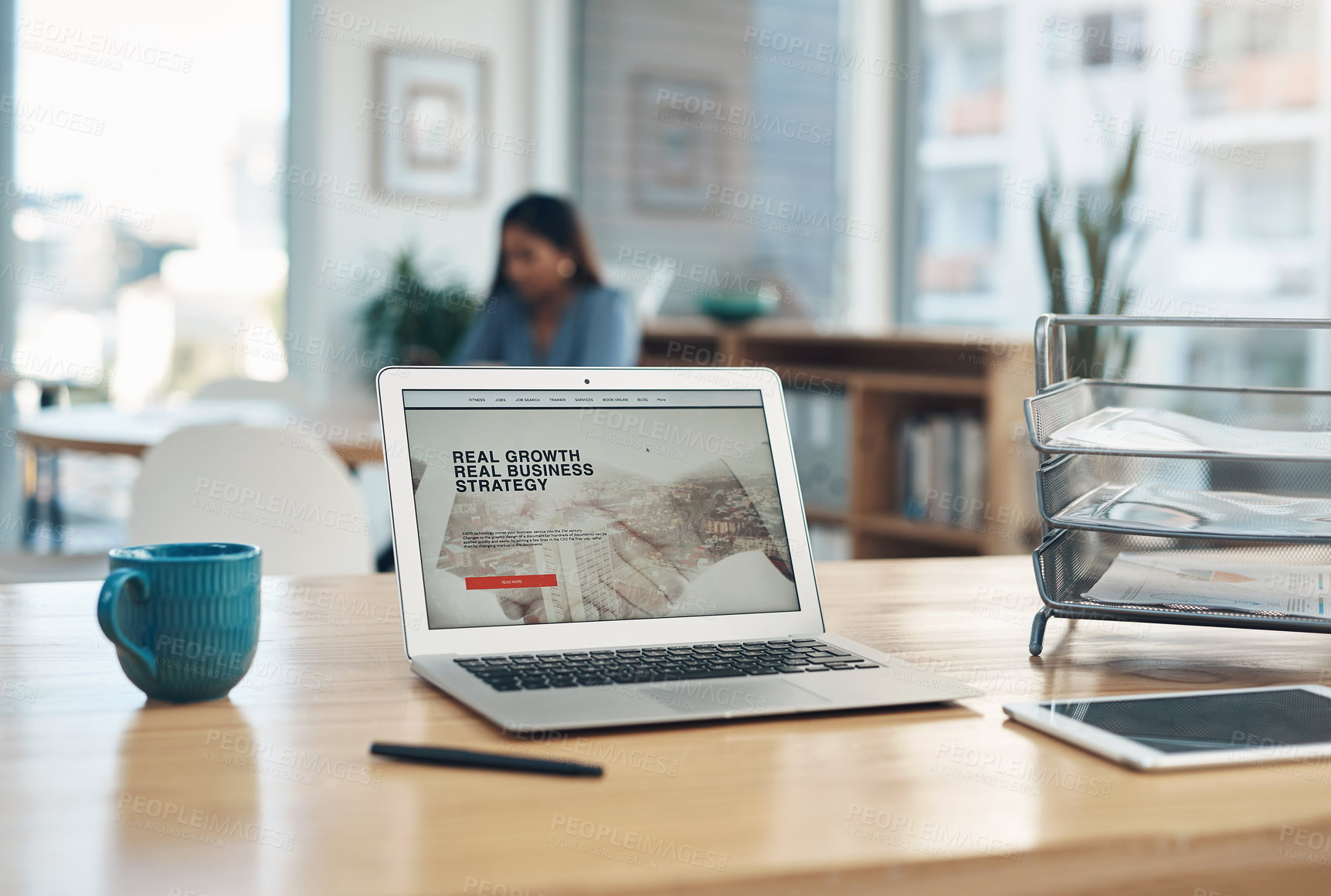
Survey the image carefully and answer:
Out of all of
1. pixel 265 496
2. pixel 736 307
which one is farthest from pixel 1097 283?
pixel 265 496

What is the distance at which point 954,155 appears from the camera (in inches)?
189

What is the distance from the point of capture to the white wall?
4.86 metres

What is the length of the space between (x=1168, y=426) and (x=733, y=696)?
45 cm

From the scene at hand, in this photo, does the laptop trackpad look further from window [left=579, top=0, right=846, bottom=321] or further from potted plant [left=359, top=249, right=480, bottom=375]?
window [left=579, top=0, right=846, bottom=321]

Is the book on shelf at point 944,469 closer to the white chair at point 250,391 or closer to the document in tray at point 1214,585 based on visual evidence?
the white chair at point 250,391

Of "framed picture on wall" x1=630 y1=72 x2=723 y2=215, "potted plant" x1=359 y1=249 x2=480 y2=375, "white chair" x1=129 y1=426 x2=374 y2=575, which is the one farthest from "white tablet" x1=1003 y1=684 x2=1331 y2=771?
"framed picture on wall" x1=630 y1=72 x2=723 y2=215

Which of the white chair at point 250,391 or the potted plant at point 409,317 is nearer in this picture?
the white chair at point 250,391

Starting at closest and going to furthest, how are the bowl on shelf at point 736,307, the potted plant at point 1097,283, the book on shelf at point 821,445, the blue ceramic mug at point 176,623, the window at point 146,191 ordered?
the blue ceramic mug at point 176,623 < the potted plant at point 1097,283 < the book on shelf at point 821,445 < the bowl on shelf at point 736,307 < the window at point 146,191

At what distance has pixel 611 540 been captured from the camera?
97 centimetres

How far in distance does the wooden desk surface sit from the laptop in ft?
0.20

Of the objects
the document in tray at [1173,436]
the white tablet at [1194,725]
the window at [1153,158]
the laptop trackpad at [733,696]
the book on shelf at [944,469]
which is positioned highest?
the window at [1153,158]

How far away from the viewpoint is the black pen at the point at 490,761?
0.70 m

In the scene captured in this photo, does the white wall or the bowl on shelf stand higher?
the white wall

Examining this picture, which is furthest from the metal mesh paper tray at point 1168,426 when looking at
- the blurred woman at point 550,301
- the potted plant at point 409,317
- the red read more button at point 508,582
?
the potted plant at point 409,317
